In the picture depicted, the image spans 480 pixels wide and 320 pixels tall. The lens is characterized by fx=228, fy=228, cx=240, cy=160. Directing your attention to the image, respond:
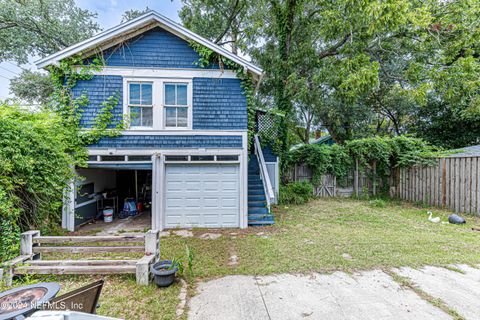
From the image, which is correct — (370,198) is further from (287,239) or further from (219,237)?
(219,237)

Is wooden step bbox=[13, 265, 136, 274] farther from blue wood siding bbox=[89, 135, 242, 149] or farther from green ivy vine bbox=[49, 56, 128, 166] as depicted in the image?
blue wood siding bbox=[89, 135, 242, 149]

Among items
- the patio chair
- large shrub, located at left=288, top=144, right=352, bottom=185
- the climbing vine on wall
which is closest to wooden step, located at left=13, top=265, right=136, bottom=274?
the patio chair

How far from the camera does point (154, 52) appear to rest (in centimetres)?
679

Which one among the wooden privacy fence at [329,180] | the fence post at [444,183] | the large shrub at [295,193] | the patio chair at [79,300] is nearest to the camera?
the patio chair at [79,300]

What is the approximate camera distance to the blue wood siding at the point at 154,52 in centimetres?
670

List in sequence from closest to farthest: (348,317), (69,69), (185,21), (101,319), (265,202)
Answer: (101,319), (348,317), (69,69), (265,202), (185,21)

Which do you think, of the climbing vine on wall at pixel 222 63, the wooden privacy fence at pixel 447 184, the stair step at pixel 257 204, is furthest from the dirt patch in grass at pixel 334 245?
the climbing vine on wall at pixel 222 63

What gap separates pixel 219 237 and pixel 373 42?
10509 millimetres

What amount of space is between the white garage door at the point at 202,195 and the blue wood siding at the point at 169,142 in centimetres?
61

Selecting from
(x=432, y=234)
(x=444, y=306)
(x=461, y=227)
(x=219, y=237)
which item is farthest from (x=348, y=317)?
(x=461, y=227)

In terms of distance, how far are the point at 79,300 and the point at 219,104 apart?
578cm

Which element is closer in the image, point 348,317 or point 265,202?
point 348,317

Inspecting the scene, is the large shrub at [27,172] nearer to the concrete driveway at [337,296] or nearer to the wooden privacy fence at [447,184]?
the concrete driveway at [337,296]

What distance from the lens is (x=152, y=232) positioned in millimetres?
3959
